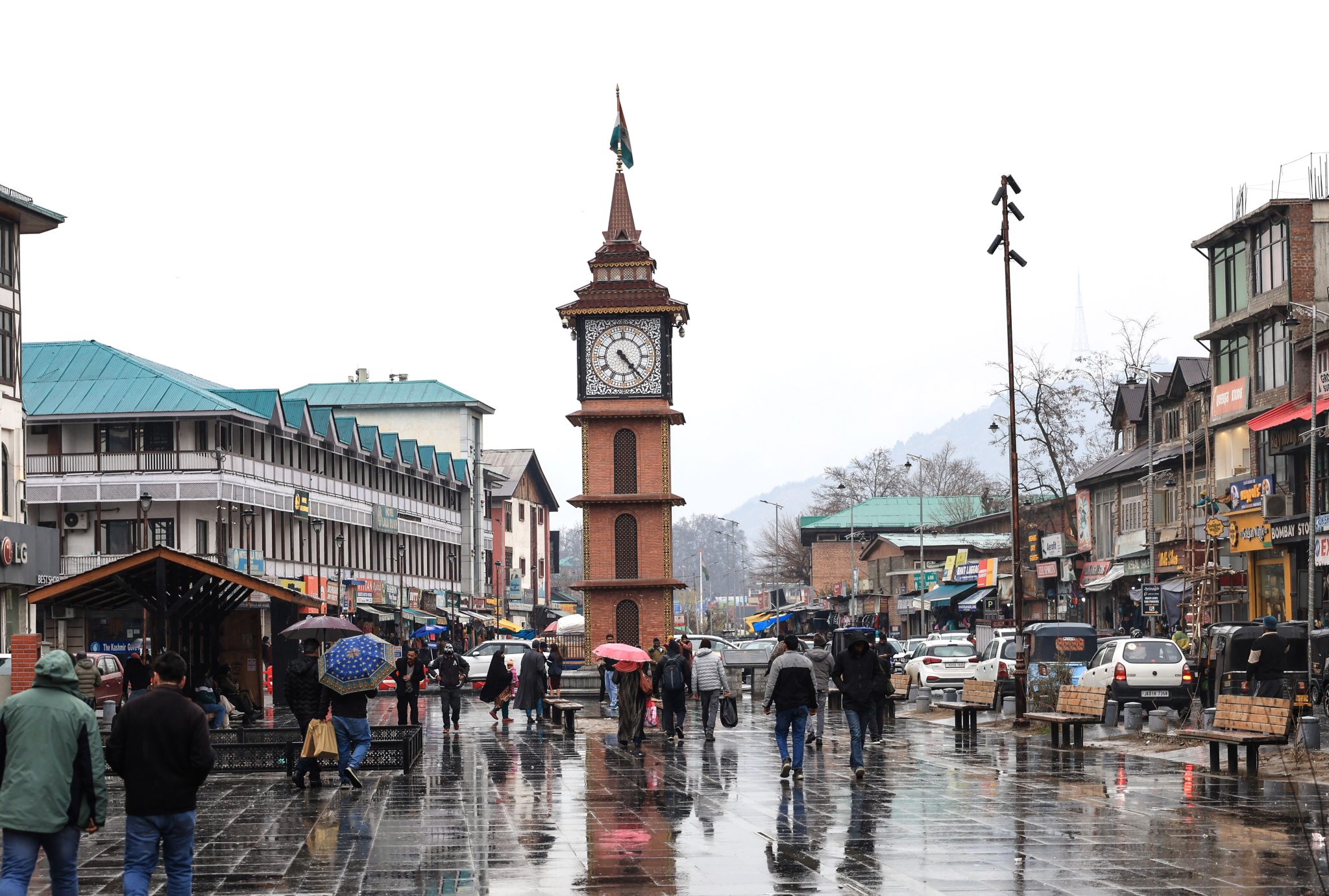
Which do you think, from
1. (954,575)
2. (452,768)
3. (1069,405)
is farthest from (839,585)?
(452,768)

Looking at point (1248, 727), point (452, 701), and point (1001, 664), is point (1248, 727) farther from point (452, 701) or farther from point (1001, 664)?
point (1001, 664)

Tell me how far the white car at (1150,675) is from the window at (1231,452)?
923 inches

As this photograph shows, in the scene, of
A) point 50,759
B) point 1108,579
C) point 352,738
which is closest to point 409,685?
point 352,738

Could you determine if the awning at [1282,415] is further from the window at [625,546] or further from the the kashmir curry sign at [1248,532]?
the window at [625,546]

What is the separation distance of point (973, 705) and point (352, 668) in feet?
46.1

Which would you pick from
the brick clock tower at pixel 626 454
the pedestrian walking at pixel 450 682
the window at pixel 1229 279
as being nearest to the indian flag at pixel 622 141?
the brick clock tower at pixel 626 454

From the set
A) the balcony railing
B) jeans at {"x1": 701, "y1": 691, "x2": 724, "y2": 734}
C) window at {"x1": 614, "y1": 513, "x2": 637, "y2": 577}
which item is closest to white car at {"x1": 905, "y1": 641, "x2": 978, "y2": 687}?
jeans at {"x1": 701, "y1": 691, "x2": 724, "y2": 734}

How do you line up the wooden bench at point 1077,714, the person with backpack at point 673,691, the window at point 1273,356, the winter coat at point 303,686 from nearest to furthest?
the winter coat at point 303,686, the wooden bench at point 1077,714, the person with backpack at point 673,691, the window at point 1273,356

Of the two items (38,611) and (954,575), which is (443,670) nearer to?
(38,611)

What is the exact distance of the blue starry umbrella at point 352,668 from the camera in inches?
734

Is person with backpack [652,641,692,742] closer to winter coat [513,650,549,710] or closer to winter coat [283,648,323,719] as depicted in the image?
winter coat [513,650,549,710]

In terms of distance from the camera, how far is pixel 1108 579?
208 ft

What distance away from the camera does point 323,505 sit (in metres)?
73.9

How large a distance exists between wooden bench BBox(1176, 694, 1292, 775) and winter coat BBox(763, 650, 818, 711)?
15.0ft
